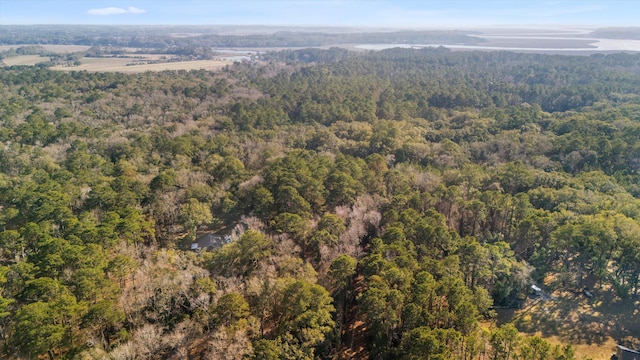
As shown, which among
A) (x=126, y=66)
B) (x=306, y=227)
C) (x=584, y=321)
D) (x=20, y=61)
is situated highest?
(x=20, y=61)

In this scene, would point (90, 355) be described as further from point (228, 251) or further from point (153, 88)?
point (153, 88)

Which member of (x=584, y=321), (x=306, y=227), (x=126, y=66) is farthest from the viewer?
(x=126, y=66)

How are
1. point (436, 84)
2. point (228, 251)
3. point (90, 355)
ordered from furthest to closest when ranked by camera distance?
point (436, 84), point (228, 251), point (90, 355)

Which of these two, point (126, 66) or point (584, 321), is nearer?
point (584, 321)

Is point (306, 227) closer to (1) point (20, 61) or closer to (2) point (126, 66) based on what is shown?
(2) point (126, 66)

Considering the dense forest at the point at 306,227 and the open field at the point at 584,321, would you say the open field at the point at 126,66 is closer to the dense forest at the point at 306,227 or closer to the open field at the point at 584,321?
the dense forest at the point at 306,227

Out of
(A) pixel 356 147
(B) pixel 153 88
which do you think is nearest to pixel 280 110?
(A) pixel 356 147

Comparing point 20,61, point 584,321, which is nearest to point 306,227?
point 584,321
